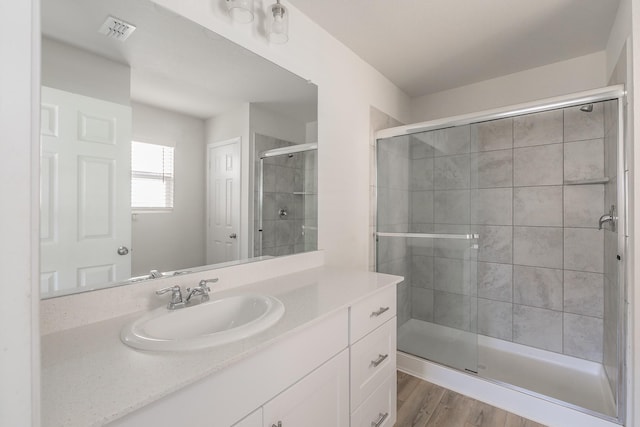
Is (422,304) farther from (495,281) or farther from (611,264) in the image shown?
(611,264)

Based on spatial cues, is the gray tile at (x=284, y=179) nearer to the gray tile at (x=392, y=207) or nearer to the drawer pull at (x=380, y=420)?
the gray tile at (x=392, y=207)

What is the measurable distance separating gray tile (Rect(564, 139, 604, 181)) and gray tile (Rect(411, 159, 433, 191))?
99 cm

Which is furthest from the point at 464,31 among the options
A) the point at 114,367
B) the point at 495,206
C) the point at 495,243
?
the point at 114,367

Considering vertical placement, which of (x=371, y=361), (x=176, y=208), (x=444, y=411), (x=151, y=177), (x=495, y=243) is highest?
(x=151, y=177)

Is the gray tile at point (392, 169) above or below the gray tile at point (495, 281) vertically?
above

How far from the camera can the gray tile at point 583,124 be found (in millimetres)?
2053

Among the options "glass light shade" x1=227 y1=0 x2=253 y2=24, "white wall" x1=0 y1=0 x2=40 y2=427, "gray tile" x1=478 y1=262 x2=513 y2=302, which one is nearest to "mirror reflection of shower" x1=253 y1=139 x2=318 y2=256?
"glass light shade" x1=227 y1=0 x2=253 y2=24

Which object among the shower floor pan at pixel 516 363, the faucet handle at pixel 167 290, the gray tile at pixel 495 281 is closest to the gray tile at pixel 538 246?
the gray tile at pixel 495 281

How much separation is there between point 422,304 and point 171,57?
240cm

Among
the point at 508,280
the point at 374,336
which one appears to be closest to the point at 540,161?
the point at 508,280

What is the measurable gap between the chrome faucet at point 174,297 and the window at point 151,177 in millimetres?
317

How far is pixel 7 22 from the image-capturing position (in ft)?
1.09

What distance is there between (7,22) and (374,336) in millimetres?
1396

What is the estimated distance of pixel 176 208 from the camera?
1197mm
